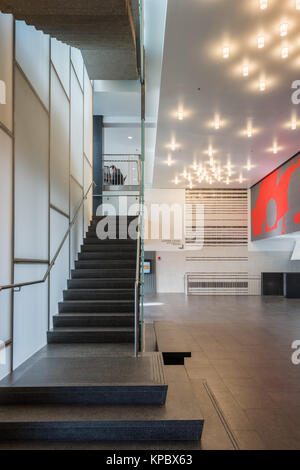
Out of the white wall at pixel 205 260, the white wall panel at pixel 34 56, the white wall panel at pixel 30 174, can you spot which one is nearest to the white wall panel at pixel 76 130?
the white wall panel at pixel 34 56

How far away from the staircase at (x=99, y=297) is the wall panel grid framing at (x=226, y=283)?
26.4 feet

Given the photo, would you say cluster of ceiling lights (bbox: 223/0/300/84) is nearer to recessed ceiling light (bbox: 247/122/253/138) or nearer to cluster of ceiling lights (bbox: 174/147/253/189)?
recessed ceiling light (bbox: 247/122/253/138)

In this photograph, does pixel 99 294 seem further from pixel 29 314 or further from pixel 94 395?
pixel 94 395

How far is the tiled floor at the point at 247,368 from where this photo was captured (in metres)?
3.00

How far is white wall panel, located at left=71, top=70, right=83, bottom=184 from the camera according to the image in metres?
6.76

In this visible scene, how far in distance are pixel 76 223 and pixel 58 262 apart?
161cm

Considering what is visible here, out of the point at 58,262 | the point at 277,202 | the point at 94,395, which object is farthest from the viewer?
the point at 277,202

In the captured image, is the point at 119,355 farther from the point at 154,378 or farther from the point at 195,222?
the point at 195,222

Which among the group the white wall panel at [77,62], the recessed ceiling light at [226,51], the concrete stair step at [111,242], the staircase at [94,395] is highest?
the white wall panel at [77,62]

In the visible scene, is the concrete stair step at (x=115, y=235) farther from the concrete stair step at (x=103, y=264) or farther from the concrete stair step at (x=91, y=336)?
the concrete stair step at (x=91, y=336)

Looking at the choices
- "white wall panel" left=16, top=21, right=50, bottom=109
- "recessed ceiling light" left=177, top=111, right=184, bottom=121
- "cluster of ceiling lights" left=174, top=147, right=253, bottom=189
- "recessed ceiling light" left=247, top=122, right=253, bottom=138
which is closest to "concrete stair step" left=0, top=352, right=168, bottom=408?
"white wall panel" left=16, top=21, right=50, bottom=109

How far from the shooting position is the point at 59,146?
573 centimetres

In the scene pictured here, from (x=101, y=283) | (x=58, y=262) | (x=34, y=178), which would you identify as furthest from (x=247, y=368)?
(x=34, y=178)

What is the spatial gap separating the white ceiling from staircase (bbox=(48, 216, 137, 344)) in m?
3.32
